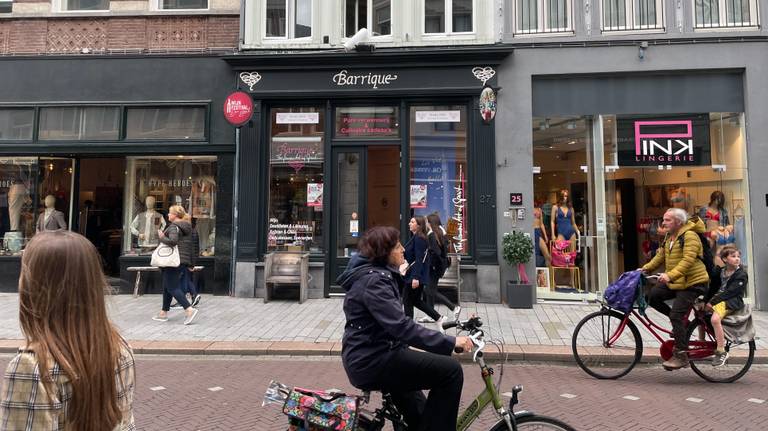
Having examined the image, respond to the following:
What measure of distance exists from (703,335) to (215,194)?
9563 millimetres

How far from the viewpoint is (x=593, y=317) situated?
5727 mm

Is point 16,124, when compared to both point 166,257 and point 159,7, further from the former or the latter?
point 166,257

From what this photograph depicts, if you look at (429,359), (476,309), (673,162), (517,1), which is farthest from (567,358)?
(517,1)

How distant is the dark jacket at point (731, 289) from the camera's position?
5562mm

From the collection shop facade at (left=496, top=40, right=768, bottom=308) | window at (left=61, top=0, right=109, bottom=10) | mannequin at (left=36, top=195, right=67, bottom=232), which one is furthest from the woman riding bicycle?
window at (left=61, top=0, right=109, bottom=10)

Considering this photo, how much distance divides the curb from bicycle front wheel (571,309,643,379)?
0.53m

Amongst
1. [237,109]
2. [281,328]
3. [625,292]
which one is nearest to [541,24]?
[237,109]

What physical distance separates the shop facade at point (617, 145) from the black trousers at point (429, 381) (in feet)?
25.5

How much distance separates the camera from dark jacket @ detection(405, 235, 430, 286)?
24.5ft

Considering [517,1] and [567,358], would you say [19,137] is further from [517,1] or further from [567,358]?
[567,358]

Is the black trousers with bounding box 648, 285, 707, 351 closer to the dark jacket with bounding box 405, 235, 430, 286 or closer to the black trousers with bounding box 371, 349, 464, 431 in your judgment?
the dark jacket with bounding box 405, 235, 430, 286

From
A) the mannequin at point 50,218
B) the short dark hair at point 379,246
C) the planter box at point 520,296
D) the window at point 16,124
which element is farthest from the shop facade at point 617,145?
the window at point 16,124

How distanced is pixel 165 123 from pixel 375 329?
10.1m

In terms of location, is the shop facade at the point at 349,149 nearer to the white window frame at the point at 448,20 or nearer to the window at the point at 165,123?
the white window frame at the point at 448,20
